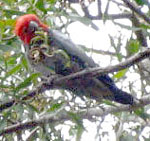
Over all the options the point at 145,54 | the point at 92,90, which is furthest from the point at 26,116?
the point at 145,54

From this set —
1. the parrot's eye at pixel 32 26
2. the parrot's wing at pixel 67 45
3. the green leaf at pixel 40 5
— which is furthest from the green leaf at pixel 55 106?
the parrot's eye at pixel 32 26

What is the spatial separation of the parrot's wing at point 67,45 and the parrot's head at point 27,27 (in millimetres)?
87

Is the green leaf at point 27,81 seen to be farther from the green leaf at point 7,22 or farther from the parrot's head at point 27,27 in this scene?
the parrot's head at point 27,27

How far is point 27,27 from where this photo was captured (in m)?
2.73

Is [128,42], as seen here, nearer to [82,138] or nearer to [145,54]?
[145,54]

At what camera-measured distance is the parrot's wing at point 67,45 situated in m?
2.69

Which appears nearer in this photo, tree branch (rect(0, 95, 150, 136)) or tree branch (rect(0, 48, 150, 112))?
tree branch (rect(0, 48, 150, 112))

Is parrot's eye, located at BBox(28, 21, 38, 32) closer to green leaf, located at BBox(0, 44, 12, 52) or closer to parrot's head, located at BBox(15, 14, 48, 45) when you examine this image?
parrot's head, located at BBox(15, 14, 48, 45)

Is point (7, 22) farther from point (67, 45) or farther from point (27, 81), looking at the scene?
point (67, 45)

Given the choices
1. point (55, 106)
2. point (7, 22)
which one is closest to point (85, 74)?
point (55, 106)

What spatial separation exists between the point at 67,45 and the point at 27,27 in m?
0.30

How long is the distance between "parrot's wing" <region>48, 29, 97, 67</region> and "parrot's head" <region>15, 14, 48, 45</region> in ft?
0.29

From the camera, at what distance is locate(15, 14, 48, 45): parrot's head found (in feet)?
8.64

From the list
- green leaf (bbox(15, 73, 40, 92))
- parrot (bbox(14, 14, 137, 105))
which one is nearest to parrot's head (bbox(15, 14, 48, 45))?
parrot (bbox(14, 14, 137, 105))
